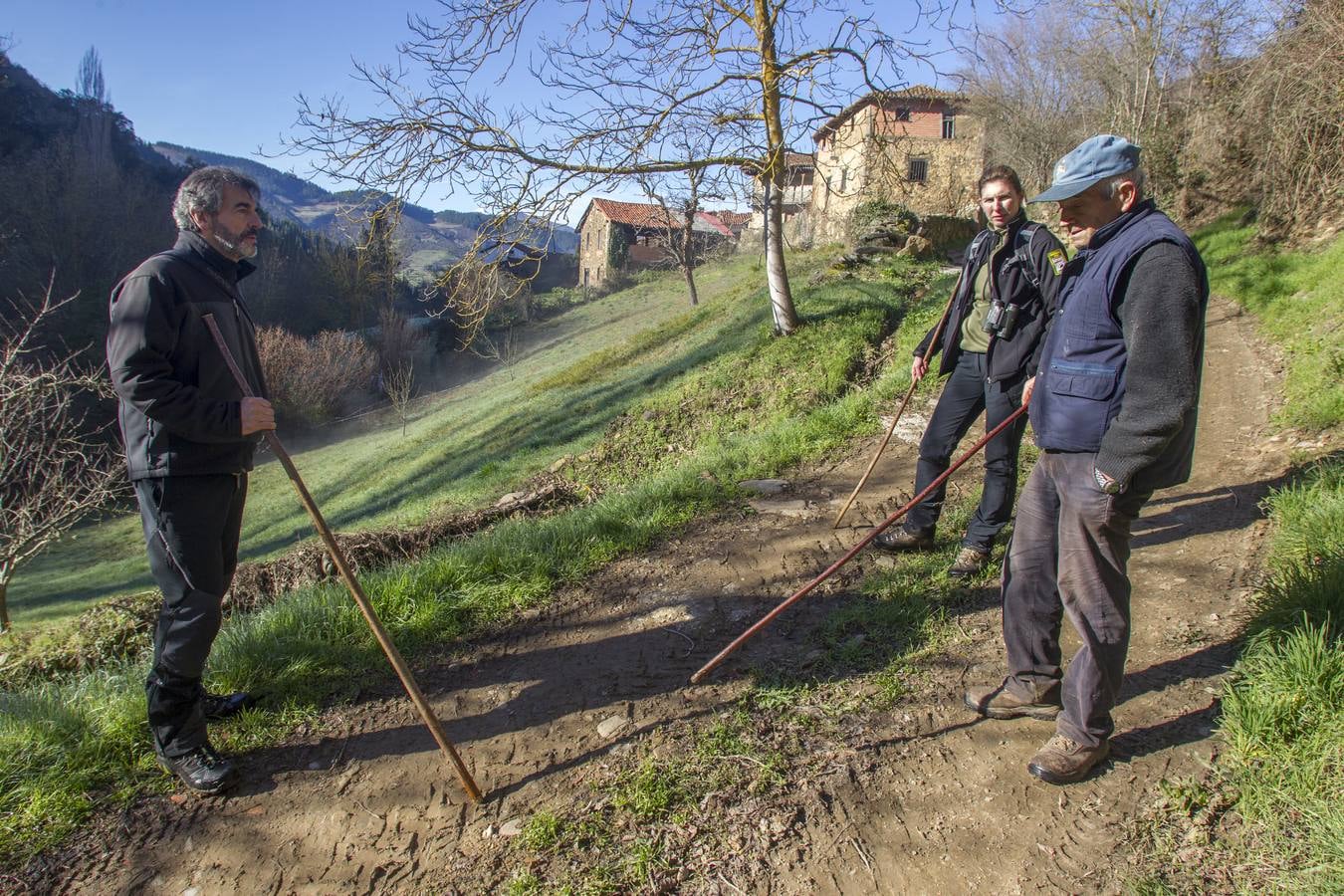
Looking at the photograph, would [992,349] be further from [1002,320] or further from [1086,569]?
[1086,569]

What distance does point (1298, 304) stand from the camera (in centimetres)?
780

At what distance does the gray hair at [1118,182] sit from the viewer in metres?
2.40

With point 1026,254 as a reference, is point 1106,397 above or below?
below

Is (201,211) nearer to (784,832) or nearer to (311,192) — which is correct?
(784,832)

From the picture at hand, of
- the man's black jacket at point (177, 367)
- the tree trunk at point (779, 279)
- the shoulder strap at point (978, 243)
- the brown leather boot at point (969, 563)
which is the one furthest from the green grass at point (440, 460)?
the shoulder strap at point (978, 243)

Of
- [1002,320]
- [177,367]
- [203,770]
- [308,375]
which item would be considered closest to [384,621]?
[203,770]

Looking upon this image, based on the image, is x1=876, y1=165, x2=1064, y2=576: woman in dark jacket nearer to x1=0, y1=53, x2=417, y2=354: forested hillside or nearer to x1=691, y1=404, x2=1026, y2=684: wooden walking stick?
x1=691, y1=404, x2=1026, y2=684: wooden walking stick

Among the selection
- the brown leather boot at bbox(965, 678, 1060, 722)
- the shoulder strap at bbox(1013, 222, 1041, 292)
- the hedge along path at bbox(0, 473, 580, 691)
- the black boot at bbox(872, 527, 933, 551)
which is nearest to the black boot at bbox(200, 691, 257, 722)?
the hedge along path at bbox(0, 473, 580, 691)

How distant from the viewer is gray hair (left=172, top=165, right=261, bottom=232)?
2.93m

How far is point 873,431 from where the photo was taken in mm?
7086

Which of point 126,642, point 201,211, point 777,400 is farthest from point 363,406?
point 201,211

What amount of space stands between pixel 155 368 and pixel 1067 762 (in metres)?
3.59

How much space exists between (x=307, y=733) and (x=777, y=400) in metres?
8.48

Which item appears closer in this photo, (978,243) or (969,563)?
(969,563)
